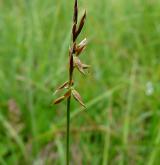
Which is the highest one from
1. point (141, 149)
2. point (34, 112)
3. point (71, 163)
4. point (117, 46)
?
point (117, 46)

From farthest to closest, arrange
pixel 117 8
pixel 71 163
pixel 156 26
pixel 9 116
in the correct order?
pixel 117 8 < pixel 156 26 < pixel 9 116 < pixel 71 163

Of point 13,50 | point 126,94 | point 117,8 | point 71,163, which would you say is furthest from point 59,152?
point 117,8

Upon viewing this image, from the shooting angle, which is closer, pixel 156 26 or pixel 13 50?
pixel 13 50

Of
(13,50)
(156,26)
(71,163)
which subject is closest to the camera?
(71,163)

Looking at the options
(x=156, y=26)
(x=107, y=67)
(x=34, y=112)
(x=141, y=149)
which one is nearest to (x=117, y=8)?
(x=156, y=26)

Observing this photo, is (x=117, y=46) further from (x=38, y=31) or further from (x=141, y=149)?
(x=141, y=149)

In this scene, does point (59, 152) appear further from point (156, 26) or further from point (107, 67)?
point (156, 26)

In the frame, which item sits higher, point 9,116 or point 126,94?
point 9,116
